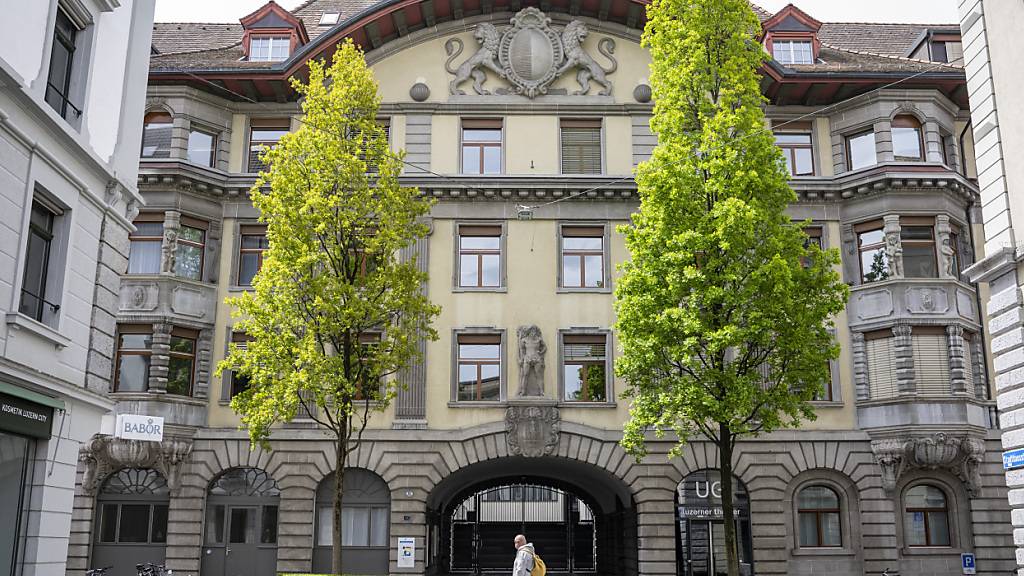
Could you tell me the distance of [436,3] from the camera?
100 feet

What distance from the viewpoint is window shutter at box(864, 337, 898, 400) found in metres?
27.9

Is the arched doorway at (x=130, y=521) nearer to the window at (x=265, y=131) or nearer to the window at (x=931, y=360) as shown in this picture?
the window at (x=265, y=131)

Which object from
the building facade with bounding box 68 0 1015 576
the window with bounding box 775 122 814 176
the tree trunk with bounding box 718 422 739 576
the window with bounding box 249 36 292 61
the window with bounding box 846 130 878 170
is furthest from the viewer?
the window with bounding box 249 36 292 61

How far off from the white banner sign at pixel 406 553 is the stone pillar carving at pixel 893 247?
Answer: 15.7m

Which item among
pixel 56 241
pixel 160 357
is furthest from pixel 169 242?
pixel 56 241

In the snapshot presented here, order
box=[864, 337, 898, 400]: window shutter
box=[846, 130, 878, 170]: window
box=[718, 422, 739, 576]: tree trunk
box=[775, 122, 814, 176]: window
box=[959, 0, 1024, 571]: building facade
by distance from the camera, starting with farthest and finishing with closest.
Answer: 1. box=[775, 122, 814, 176]: window
2. box=[846, 130, 878, 170]: window
3. box=[864, 337, 898, 400]: window shutter
4. box=[718, 422, 739, 576]: tree trunk
5. box=[959, 0, 1024, 571]: building facade

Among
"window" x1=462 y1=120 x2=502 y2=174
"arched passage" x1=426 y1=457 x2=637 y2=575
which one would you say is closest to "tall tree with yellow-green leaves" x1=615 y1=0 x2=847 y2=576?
"window" x1=462 y1=120 x2=502 y2=174

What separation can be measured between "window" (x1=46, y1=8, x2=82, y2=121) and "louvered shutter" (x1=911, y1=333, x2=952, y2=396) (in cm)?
2243

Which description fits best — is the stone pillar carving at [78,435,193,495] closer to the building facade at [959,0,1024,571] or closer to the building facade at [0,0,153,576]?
the building facade at [0,0,153,576]

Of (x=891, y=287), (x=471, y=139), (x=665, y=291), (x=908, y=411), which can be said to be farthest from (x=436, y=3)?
(x=908, y=411)

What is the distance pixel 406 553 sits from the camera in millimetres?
27062

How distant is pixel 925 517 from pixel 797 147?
11549mm

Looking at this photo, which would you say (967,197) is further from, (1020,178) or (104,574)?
(104,574)

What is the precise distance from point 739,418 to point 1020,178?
8313 mm
